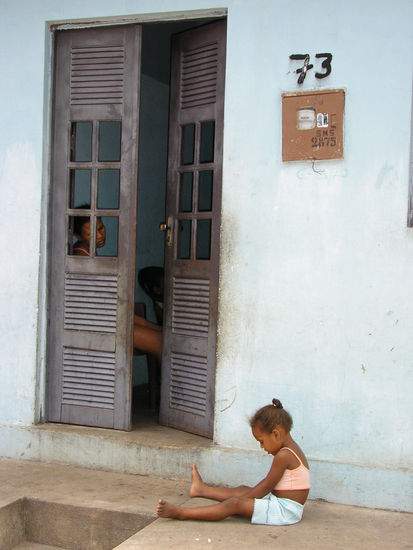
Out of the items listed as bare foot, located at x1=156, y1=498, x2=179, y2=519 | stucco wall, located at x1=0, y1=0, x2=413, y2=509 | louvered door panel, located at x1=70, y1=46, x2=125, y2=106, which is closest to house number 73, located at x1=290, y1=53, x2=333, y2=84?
stucco wall, located at x1=0, y1=0, x2=413, y2=509

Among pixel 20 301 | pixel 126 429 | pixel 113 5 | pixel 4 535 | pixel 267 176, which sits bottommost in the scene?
pixel 4 535

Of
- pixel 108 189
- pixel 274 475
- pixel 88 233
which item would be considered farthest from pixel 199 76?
pixel 274 475

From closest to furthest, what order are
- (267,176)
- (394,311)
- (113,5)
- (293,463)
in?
(293,463) → (394,311) → (267,176) → (113,5)

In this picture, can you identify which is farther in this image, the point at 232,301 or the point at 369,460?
the point at 232,301

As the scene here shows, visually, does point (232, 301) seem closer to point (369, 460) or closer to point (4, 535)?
point (369, 460)

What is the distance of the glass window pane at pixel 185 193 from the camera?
4676 millimetres

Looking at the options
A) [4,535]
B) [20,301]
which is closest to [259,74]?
[20,301]

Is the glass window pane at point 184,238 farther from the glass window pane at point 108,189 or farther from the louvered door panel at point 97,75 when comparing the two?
the glass window pane at point 108,189

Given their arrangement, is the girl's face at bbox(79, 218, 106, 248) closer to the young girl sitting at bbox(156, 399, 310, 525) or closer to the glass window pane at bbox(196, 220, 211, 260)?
the glass window pane at bbox(196, 220, 211, 260)

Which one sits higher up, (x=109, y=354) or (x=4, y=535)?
(x=109, y=354)

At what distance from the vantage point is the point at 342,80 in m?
3.87

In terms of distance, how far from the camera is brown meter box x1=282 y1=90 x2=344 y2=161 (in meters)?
3.88

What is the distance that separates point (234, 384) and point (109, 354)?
956 mm

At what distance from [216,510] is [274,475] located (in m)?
0.35
